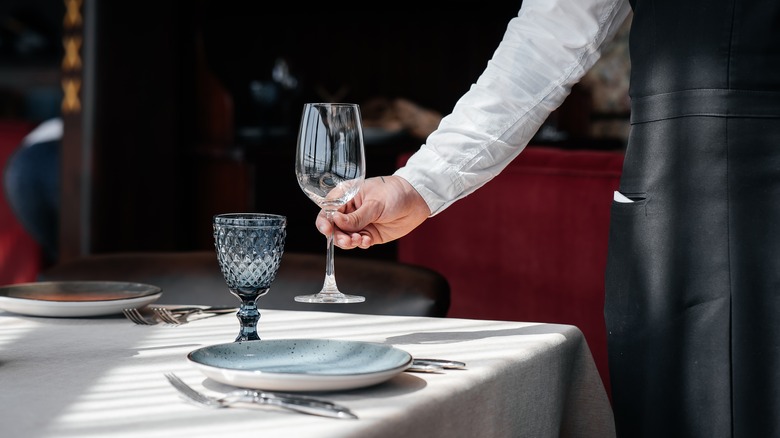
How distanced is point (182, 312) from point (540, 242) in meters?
0.95

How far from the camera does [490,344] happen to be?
1049mm

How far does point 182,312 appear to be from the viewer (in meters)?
1.23

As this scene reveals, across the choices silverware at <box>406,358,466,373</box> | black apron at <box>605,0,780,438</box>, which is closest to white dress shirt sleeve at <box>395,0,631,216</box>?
black apron at <box>605,0,780,438</box>

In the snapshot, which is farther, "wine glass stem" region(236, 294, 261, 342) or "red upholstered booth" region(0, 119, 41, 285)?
"red upholstered booth" region(0, 119, 41, 285)

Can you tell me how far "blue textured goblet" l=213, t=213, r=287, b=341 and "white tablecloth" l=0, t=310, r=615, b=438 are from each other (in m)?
0.07

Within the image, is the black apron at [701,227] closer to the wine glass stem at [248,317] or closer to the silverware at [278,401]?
the wine glass stem at [248,317]

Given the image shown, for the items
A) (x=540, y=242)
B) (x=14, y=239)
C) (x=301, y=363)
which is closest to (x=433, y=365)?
(x=301, y=363)

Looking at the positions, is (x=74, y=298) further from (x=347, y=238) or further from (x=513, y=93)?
(x=513, y=93)

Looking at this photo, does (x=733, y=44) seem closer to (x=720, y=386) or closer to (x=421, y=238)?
(x=720, y=386)

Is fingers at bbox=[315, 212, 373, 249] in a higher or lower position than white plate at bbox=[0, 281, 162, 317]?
higher

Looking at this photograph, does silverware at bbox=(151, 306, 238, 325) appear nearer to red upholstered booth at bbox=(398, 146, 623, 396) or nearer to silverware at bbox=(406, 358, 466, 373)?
silverware at bbox=(406, 358, 466, 373)

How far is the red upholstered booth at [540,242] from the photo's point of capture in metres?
1.91

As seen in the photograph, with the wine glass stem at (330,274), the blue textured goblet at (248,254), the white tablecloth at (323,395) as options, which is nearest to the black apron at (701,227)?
the white tablecloth at (323,395)

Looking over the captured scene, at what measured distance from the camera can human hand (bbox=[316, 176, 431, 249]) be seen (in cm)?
123
